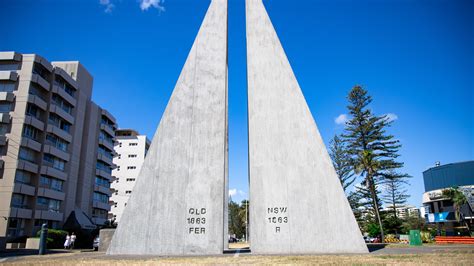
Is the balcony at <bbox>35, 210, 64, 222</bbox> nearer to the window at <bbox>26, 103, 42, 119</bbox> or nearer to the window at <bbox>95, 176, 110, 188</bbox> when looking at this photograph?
the window at <bbox>26, 103, 42, 119</bbox>

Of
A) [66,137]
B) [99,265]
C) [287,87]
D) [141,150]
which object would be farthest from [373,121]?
[141,150]

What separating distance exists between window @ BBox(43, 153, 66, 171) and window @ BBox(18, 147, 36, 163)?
1.21 meters

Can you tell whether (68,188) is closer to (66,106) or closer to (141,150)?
(66,106)

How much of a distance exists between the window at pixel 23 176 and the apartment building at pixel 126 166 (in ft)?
113

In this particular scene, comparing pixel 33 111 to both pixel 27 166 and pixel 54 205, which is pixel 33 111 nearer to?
pixel 27 166

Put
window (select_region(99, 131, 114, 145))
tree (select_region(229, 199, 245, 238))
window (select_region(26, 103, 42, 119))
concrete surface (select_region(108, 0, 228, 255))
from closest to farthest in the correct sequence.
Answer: concrete surface (select_region(108, 0, 228, 255))
window (select_region(26, 103, 42, 119))
window (select_region(99, 131, 114, 145))
tree (select_region(229, 199, 245, 238))

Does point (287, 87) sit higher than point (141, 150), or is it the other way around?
point (141, 150)

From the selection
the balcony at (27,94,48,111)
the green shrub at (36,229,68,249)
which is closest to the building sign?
the green shrub at (36,229,68,249)

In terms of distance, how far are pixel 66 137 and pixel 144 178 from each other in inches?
1250

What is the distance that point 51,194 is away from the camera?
35625mm

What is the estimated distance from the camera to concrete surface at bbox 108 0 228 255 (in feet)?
39.3

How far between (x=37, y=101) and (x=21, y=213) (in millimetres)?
11412

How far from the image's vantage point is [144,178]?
12.5 meters

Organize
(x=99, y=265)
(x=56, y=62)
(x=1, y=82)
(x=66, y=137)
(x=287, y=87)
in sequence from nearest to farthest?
(x=99, y=265) < (x=287, y=87) < (x=1, y=82) < (x=66, y=137) < (x=56, y=62)
